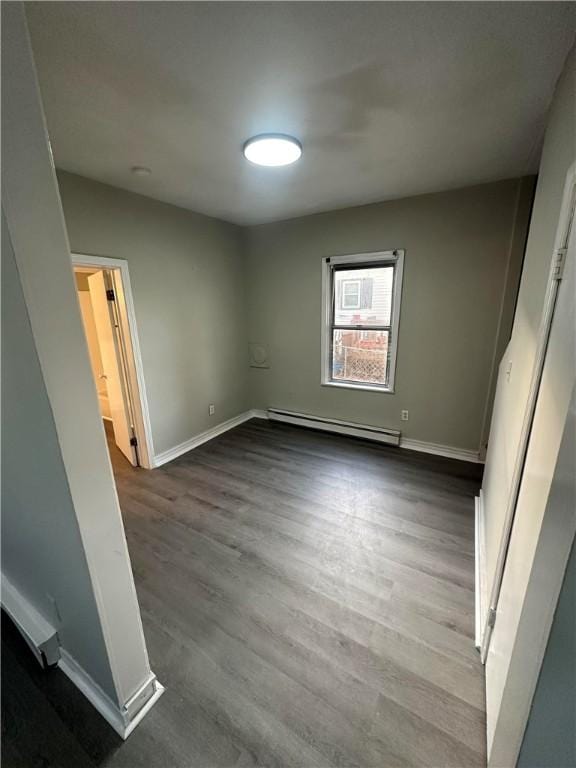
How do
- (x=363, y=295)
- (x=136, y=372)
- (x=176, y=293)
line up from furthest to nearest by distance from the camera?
1. (x=363, y=295)
2. (x=176, y=293)
3. (x=136, y=372)

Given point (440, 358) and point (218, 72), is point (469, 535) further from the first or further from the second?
point (218, 72)

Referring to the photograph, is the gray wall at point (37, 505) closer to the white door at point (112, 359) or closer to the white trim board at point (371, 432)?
the white door at point (112, 359)

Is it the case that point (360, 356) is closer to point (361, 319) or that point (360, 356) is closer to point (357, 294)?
point (361, 319)

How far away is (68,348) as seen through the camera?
790mm

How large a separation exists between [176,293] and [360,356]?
2170 millimetres

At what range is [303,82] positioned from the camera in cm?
134

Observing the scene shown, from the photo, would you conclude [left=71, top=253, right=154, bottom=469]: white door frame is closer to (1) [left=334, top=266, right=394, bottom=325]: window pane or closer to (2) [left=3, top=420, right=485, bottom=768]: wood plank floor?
(2) [left=3, top=420, right=485, bottom=768]: wood plank floor

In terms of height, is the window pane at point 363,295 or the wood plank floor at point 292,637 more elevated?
the window pane at point 363,295

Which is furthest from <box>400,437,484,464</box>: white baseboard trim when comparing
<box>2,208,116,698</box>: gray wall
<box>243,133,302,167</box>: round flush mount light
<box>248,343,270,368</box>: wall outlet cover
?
<box>2,208,116,698</box>: gray wall

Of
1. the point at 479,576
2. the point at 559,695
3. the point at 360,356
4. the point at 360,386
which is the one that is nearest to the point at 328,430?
the point at 360,386

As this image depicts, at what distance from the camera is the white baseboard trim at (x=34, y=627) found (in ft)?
4.24

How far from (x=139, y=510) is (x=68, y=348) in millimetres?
2064

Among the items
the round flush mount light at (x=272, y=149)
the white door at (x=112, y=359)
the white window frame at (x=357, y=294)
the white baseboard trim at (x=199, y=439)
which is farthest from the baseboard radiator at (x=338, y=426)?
the round flush mount light at (x=272, y=149)

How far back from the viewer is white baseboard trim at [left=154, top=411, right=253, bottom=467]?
314cm
